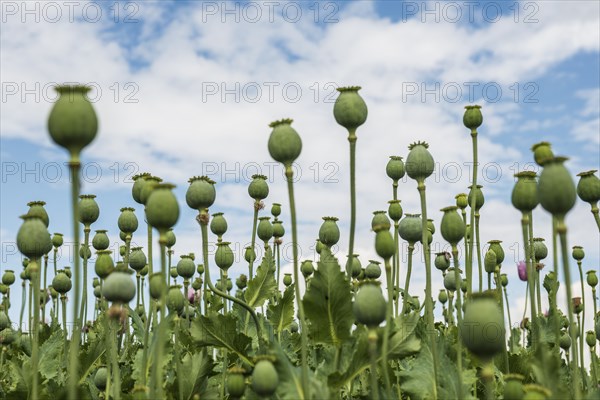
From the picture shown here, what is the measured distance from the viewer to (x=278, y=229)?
6.86m

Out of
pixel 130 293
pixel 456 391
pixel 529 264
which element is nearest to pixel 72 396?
pixel 130 293

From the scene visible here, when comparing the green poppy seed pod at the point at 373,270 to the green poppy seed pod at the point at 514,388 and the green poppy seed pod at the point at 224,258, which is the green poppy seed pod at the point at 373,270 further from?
the green poppy seed pod at the point at 514,388

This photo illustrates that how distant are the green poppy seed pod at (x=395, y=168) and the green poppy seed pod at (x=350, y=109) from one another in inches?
70.6

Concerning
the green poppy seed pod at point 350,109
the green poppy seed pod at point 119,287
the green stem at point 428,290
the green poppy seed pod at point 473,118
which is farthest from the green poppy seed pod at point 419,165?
the green poppy seed pod at point 119,287

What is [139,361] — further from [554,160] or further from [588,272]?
[588,272]

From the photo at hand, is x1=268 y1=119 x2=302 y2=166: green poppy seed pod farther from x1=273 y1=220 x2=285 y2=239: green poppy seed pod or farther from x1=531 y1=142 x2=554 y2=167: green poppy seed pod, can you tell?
x1=273 y1=220 x2=285 y2=239: green poppy seed pod

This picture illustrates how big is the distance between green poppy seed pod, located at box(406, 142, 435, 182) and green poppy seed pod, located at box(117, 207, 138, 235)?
2.13 m

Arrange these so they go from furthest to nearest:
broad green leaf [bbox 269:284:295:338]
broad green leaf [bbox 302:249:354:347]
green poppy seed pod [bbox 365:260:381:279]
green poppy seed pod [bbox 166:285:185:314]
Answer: green poppy seed pod [bbox 365:260:381:279] < broad green leaf [bbox 269:284:295:338] < green poppy seed pod [bbox 166:285:185:314] < broad green leaf [bbox 302:249:354:347]

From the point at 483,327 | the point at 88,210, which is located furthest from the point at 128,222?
the point at 483,327

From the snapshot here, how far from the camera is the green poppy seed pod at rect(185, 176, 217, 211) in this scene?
4055mm

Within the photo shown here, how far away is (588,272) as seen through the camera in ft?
23.1

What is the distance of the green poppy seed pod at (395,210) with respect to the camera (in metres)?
5.08

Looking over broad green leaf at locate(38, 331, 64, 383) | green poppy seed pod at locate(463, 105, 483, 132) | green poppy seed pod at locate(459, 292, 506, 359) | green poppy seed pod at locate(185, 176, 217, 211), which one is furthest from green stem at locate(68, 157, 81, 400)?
broad green leaf at locate(38, 331, 64, 383)

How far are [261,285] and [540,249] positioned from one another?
2.64 metres
